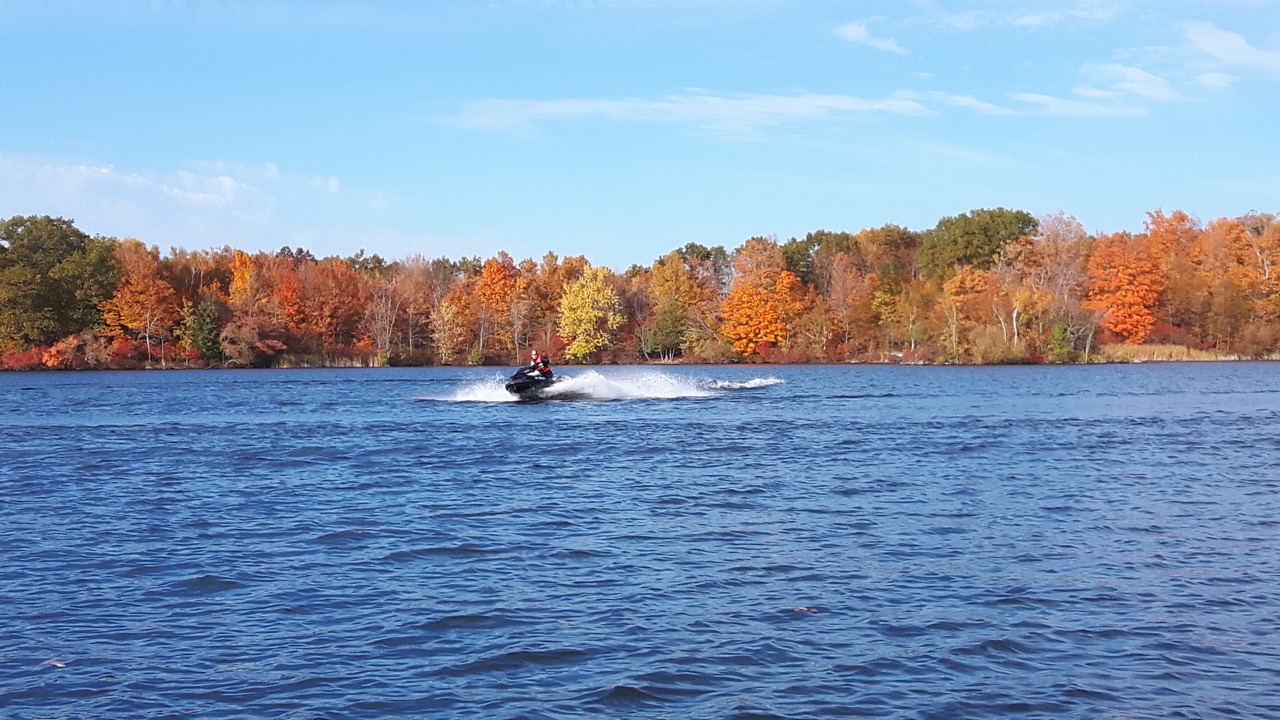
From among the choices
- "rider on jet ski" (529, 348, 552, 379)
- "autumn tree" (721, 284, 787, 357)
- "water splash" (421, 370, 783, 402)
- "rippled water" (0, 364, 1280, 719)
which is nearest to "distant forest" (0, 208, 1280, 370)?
→ "autumn tree" (721, 284, 787, 357)

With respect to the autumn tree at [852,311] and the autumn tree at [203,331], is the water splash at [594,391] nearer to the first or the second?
the autumn tree at [852,311]

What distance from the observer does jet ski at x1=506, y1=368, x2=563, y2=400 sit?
48312 millimetres

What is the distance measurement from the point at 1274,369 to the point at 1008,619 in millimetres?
80380

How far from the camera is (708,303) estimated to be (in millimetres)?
116688

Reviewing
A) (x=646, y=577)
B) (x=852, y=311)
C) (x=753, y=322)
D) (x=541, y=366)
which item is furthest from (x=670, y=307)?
(x=646, y=577)

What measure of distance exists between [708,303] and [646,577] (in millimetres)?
102479

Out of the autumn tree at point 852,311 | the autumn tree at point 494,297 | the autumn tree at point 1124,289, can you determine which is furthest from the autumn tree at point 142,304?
the autumn tree at point 1124,289

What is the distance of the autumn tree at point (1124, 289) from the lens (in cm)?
10050

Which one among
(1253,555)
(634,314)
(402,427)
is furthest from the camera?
(634,314)

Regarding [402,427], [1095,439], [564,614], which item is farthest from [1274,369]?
[564,614]

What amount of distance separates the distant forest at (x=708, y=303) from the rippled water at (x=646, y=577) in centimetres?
7096

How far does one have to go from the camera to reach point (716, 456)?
29.0 meters

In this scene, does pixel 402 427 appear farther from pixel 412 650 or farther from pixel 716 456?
pixel 412 650

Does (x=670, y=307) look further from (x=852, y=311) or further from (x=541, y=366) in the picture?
(x=541, y=366)
